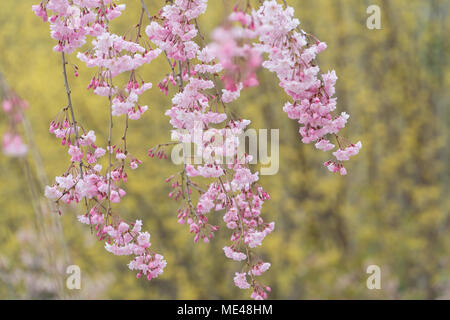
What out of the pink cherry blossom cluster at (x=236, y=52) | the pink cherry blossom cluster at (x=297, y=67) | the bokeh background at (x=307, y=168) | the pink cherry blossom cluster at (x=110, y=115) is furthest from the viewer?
the bokeh background at (x=307, y=168)

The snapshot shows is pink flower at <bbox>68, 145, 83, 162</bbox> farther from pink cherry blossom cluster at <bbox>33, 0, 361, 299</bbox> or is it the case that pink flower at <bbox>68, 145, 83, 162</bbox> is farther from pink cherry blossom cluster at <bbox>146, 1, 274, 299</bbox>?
pink cherry blossom cluster at <bbox>146, 1, 274, 299</bbox>

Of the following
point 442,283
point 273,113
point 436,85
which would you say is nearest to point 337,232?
point 442,283

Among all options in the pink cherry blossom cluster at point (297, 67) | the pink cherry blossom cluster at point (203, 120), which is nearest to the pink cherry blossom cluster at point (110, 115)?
the pink cherry blossom cluster at point (203, 120)

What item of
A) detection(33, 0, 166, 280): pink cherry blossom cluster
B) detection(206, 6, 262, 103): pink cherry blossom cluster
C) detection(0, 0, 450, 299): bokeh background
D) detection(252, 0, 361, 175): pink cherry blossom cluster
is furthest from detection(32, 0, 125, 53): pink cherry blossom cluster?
detection(0, 0, 450, 299): bokeh background

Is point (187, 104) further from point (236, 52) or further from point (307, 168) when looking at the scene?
point (307, 168)

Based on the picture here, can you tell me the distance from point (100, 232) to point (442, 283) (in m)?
6.59

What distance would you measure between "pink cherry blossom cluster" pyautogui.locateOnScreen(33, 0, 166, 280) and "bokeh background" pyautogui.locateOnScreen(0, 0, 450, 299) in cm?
506

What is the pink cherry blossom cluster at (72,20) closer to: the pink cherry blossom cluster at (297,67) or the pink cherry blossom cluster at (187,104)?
the pink cherry blossom cluster at (187,104)

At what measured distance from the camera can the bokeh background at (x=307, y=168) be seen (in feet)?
23.7

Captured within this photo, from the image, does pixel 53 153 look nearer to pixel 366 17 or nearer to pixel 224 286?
pixel 224 286

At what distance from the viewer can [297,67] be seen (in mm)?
1709

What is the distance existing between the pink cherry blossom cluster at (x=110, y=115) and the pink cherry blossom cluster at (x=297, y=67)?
0.52m

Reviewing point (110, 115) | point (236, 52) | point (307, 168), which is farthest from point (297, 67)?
point (307, 168)
